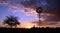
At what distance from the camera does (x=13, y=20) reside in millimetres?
57562

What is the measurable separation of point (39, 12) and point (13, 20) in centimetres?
2271
